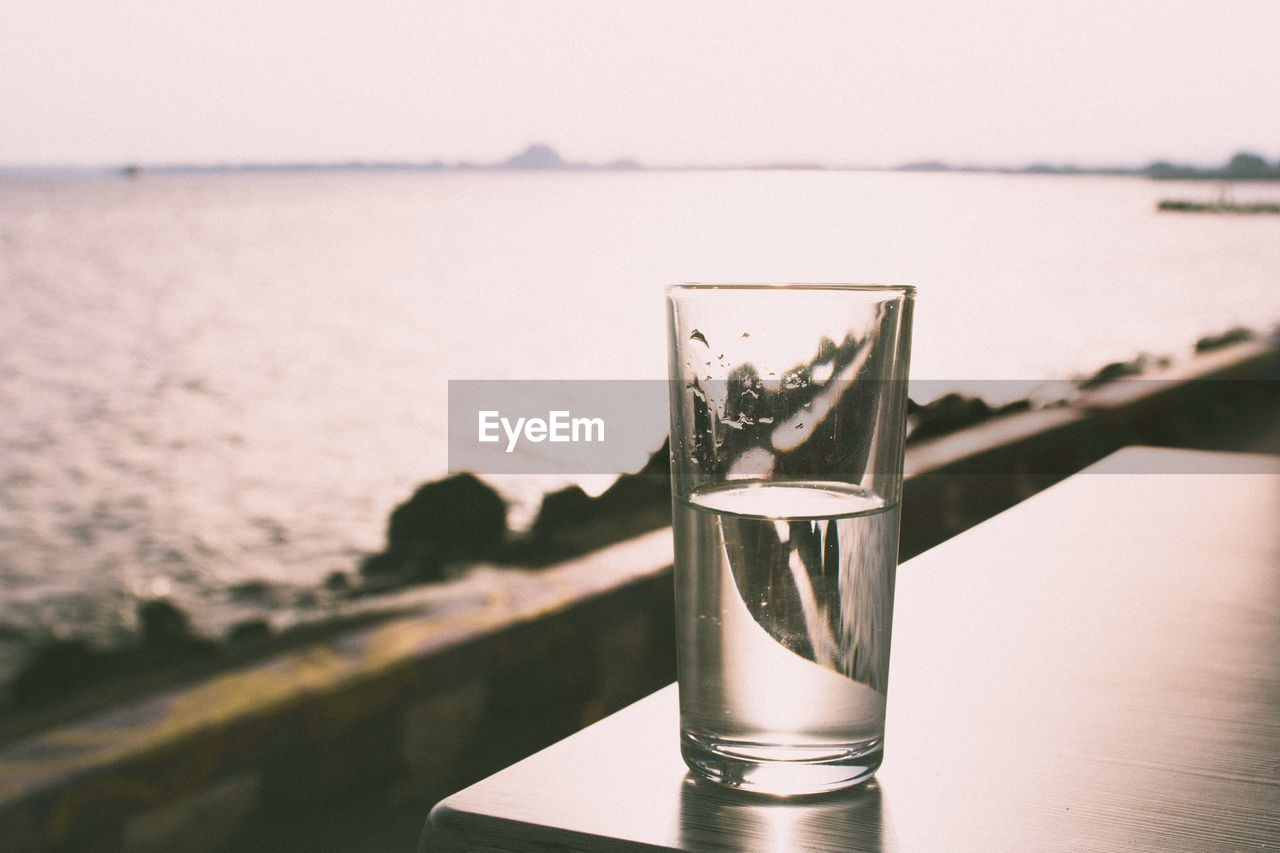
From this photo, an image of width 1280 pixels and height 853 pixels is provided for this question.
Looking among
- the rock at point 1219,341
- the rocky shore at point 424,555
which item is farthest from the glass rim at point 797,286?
the rock at point 1219,341

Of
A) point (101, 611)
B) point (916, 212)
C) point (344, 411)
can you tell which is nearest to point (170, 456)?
point (344, 411)

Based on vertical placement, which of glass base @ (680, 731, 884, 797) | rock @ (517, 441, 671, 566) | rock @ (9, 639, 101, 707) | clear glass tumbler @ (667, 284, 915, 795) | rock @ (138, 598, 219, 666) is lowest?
rock @ (9, 639, 101, 707)

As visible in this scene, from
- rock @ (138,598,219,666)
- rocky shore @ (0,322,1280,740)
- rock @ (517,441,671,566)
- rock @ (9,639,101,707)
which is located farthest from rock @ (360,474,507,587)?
rock @ (9,639,101,707)

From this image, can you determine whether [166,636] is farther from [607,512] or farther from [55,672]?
[607,512]

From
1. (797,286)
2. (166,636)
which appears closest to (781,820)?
(797,286)

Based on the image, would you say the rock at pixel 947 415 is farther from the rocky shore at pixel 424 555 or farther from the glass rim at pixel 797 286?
the glass rim at pixel 797 286

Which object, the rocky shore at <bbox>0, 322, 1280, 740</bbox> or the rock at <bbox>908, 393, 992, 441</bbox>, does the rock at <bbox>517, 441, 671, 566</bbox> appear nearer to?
the rocky shore at <bbox>0, 322, 1280, 740</bbox>

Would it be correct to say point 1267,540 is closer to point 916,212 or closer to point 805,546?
point 805,546
